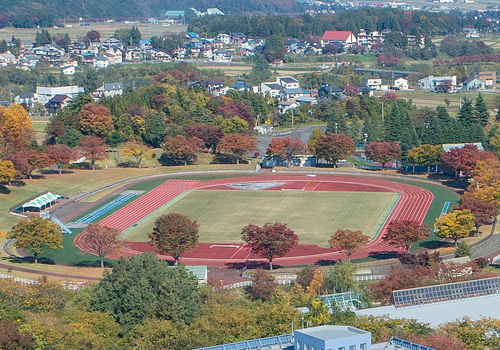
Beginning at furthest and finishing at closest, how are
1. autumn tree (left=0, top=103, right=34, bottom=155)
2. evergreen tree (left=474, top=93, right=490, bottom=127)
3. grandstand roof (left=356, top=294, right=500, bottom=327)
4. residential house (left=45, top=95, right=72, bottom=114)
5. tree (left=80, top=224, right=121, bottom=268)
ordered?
residential house (left=45, top=95, right=72, bottom=114) < evergreen tree (left=474, top=93, right=490, bottom=127) < autumn tree (left=0, top=103, right=34, bottom=155) < tree (left=80, top=224, right=121, bottom=268) < grandstand roof (left=356, top=294, right=500, bottom=327)

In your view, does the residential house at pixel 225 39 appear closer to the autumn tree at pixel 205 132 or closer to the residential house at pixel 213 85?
the residential house at pixel 213 85

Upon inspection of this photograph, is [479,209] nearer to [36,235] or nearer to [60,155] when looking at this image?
[36,235]

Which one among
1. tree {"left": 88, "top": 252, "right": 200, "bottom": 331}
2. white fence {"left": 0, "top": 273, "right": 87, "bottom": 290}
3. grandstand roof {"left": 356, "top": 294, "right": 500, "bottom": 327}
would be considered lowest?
white fence {"left": 0, "top": 273, "right": 87, "bottom": 290}

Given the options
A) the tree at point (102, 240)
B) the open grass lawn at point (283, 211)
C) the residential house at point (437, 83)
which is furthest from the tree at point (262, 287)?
the residential house at point (437, 83)

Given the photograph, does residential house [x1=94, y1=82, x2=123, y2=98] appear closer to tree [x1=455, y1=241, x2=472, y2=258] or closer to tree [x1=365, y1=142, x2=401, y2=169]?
tree [x1=365, y1=142, x2=401, y2=169]

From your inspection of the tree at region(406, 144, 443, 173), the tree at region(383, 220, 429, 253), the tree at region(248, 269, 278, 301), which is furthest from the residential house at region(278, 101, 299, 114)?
the tree at region(248, 269, 278, 301)

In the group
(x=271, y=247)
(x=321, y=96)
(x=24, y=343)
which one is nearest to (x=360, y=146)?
(x=321, y=96)

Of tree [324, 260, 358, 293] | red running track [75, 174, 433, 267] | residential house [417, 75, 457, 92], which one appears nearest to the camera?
tree [324, 260, 358, 293]
